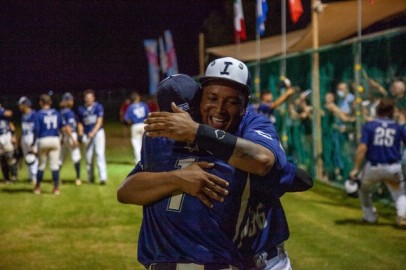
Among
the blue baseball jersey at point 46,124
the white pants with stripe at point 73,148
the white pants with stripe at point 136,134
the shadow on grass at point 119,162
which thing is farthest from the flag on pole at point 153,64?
the blue baseball jersey at point 46,124

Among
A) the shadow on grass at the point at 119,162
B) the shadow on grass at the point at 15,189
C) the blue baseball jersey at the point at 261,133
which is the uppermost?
the blue baseball jersey at the point at 261,133

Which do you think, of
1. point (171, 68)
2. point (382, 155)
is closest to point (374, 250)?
point (382, 155)

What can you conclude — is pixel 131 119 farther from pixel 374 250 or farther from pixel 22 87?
pixel 22 87

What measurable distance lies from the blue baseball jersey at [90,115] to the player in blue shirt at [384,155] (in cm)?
730

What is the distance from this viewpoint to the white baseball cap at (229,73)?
3045 millimetres

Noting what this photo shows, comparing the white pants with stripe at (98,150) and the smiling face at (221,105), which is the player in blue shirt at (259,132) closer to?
the smiling face at (221,105)

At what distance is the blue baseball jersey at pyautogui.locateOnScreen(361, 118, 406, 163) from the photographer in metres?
9.50

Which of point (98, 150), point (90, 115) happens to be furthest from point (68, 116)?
point (98, 150)

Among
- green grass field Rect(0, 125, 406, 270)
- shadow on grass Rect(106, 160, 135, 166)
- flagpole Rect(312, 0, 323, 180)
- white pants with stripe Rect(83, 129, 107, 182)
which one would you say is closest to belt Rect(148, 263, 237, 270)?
green grass field Rect(0, 125, 406, 270)

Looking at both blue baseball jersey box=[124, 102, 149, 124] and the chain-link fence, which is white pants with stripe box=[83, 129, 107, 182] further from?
the chain-link fence

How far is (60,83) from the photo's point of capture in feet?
234

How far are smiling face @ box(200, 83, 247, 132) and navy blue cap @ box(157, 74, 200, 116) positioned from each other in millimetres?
52

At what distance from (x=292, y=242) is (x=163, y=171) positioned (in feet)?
19.5

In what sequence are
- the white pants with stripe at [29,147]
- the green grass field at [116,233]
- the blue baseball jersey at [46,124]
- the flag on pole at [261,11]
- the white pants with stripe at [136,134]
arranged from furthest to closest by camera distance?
the flag on pole at [261,11] → the white pants with stripe at [136,134] → the white pants with stripe at [29,147] → the blue baseball jersey at [46,124] → the green grass field at [116,233]
